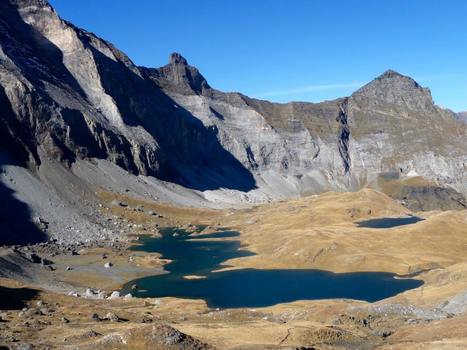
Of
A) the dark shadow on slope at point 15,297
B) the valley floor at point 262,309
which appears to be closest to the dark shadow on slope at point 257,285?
the valley floor at point 262,309

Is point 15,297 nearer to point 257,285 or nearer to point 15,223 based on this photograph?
point 257,285

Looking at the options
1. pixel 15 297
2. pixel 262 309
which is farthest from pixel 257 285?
pixel 15 297

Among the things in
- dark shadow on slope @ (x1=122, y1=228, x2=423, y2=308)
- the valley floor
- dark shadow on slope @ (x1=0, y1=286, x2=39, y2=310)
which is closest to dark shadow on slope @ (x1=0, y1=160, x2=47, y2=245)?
the valley floor

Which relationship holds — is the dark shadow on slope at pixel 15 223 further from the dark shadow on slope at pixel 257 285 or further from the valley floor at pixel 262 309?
the dark shadow on slope at pixel 257 285

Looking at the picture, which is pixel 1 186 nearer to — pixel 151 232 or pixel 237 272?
pixel 151 232

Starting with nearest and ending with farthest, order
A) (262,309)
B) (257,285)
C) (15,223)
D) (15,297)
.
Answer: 1. (15,297)
2. (262,309)
3. (257,285)
4. (15,223)

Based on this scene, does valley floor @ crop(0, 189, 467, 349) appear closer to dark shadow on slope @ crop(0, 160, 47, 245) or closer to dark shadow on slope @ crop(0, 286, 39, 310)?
dark shadow on slope @ crop(0, 286, 39, 310)
